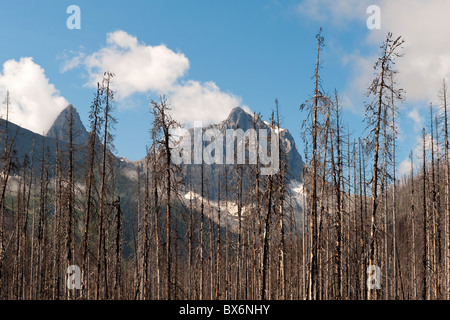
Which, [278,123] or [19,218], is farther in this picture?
[19,218]

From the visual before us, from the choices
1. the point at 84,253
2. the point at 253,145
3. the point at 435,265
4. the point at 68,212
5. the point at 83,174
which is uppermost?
the point at 253,145

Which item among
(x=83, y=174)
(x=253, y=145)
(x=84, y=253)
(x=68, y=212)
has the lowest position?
(x=84, y=253)

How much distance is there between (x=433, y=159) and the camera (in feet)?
94.3

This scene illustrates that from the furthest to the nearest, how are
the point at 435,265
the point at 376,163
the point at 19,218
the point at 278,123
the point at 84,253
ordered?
the point at 19,218
the point at 435,265
the point at 278,123
the point at 84,253
the point at 376,163

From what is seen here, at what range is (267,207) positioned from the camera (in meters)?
20.0

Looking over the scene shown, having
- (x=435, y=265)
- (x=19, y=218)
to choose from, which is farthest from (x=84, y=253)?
Result: (x=435, y=265)
